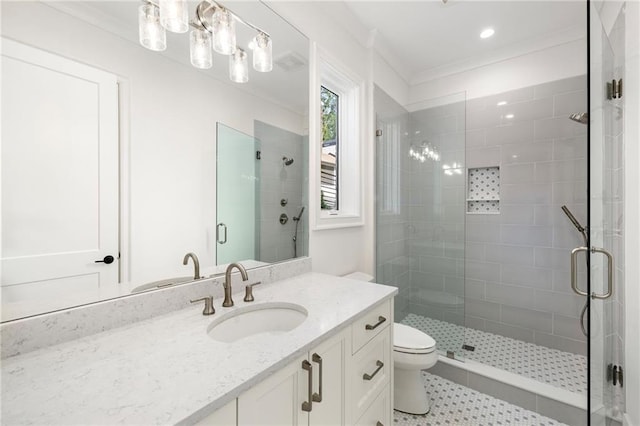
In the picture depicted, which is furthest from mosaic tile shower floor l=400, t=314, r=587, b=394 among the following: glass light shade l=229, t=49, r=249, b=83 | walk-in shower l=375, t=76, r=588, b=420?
glass light shade l=229, t=49, r=249, b=83

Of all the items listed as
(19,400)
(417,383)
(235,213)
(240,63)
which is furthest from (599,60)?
(19,400)

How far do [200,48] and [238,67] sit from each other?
20 cm

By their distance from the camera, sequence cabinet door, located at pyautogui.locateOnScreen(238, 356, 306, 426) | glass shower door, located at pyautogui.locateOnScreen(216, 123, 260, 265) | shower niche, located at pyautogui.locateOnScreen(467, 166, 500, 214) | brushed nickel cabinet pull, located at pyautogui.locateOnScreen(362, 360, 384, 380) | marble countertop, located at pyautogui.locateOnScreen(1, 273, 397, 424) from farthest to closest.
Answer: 1. shower niche, located at pyautogui.locateOnScreen(467, 166, 500, 214)
2. glass shower door, located at pyautogui.locateOnScreen(216, 123, 260, 265)
3. brushed nickel cabinet pull, located at pyautogui.locateOnScreen(362, 360, 384, 380)
4. cabinet door, located at pyautogui.locateOnScreen(238, 356, 306, 426)
5. marble countertop, located at pyautogui.locateOnScreen(1, 273, 397, 424)

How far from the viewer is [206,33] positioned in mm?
1130

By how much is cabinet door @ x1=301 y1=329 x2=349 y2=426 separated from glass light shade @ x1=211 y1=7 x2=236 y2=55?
125 centimetres

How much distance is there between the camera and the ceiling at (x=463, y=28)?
6.31 feet

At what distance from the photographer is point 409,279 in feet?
8.61

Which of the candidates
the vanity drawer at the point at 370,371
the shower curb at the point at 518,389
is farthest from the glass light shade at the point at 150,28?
the shower curb at the point at 518,389

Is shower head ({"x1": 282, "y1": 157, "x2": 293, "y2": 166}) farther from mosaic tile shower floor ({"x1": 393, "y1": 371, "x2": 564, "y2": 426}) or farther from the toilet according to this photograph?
mosaic tile shower floor ({"x1": 393, "y1": 371, "x2": 564, "y2": 426})

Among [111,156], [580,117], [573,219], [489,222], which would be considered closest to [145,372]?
[111,156]

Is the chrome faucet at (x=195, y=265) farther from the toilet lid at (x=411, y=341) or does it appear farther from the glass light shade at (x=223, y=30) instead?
the toilet lid at (x=411, y=341)

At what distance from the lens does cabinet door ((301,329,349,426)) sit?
0.82 metres

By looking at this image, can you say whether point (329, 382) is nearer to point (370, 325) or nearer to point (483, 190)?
point (370, 325)

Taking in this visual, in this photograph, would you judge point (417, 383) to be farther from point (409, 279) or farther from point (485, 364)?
point (409, 279)
